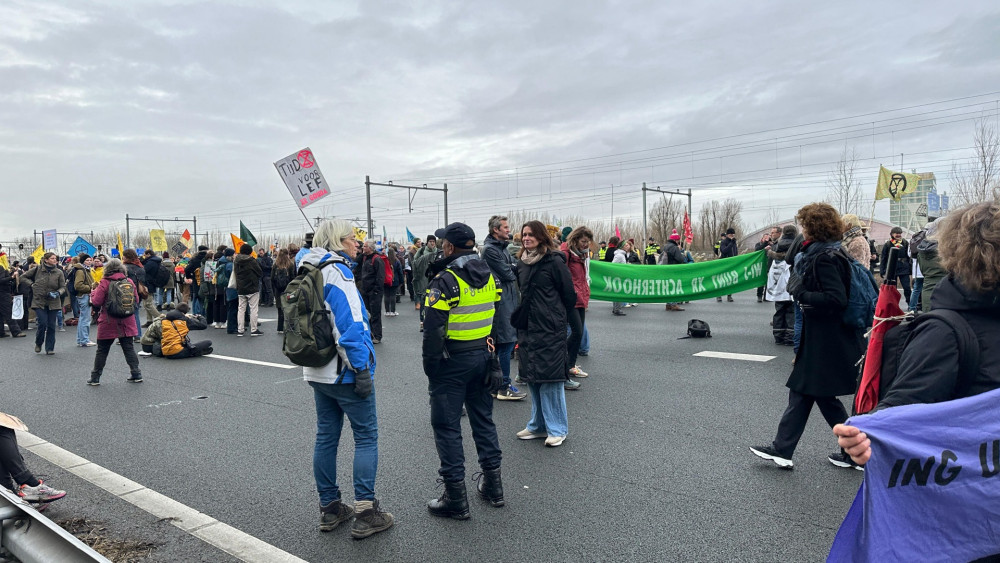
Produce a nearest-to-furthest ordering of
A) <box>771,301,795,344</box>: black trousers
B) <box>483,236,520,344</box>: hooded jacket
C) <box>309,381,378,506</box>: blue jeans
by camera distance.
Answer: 1. <box>309,381,378,506</box>: blue jeans
2. <box>483,236,520,344</box>: hooded jacket
3. <box>771,301,795,344</box>: black trousers

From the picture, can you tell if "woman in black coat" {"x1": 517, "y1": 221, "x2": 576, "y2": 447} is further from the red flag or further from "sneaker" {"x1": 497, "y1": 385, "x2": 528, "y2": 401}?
the red flag

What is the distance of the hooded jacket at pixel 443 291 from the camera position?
409 centimetres

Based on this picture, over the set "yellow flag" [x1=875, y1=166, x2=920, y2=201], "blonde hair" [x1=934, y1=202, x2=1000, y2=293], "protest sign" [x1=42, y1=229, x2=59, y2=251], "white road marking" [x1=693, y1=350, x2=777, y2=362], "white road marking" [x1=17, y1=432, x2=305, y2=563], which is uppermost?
"yellow flag" [x1=875, y1=166, x2=920, y2=201]

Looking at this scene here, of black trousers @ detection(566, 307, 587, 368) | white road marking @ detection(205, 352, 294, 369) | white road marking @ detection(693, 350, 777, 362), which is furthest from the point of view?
white road marking @ detection(205, 352, 294, 369)

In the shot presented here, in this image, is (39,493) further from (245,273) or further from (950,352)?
(245,273)

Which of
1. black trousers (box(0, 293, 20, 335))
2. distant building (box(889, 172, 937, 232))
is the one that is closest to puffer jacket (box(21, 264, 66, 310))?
black trousers (box(0, 293, 20, 335))

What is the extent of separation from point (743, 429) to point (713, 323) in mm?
7725

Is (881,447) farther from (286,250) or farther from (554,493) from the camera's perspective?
(286,250)

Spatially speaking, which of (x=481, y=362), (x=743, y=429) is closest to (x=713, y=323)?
(x=743, y=429)

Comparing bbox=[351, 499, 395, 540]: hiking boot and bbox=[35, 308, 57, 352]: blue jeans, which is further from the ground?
bbox=[35, 308, 57, 352]: blue jeans

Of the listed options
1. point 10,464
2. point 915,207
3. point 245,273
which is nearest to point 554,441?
point 10,464

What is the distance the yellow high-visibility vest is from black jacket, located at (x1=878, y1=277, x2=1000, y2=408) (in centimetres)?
255

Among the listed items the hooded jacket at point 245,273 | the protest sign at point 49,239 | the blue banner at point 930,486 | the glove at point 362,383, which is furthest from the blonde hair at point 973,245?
the protest sign at point 49,239

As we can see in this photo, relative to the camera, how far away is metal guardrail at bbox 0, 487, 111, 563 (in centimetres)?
310
